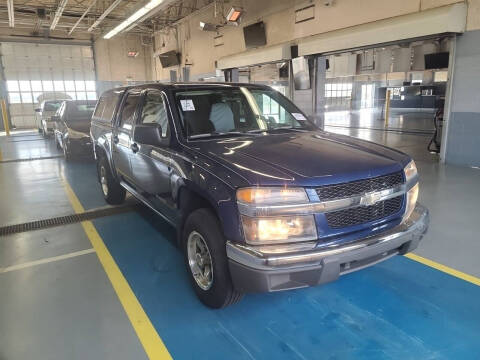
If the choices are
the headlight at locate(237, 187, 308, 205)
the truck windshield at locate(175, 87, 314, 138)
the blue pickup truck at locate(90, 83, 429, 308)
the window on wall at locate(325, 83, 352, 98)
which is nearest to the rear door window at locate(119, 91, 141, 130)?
the blue pickup truck at locate(90, 83, 429, 308)

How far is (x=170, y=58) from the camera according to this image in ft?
64.1

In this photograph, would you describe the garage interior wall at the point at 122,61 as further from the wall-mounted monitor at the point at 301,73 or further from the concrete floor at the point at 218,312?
the concrete floor at the point at 218,312

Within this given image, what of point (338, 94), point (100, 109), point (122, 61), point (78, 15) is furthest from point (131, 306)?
point (338, 94)

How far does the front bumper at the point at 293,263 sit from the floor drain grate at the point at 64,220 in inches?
135

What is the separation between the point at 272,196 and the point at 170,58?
62.3 ft

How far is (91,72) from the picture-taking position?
2342cm

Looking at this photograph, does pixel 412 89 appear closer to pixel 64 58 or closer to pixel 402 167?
pixel 64 58

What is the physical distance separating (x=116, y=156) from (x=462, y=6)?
703cm

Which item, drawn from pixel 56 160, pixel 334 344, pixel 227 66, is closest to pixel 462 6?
pixel 334 344

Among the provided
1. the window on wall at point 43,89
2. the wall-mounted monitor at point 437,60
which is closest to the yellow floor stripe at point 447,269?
the wall-mounted monitor at point 437,60

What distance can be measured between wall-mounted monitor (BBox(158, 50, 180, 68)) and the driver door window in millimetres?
16485

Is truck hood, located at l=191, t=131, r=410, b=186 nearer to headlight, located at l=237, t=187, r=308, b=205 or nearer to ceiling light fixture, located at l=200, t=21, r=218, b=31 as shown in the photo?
headlight, located at l=237, t=187, r=308, b=205

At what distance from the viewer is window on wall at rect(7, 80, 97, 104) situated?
2153 cm

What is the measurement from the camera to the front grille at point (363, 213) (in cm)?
235
